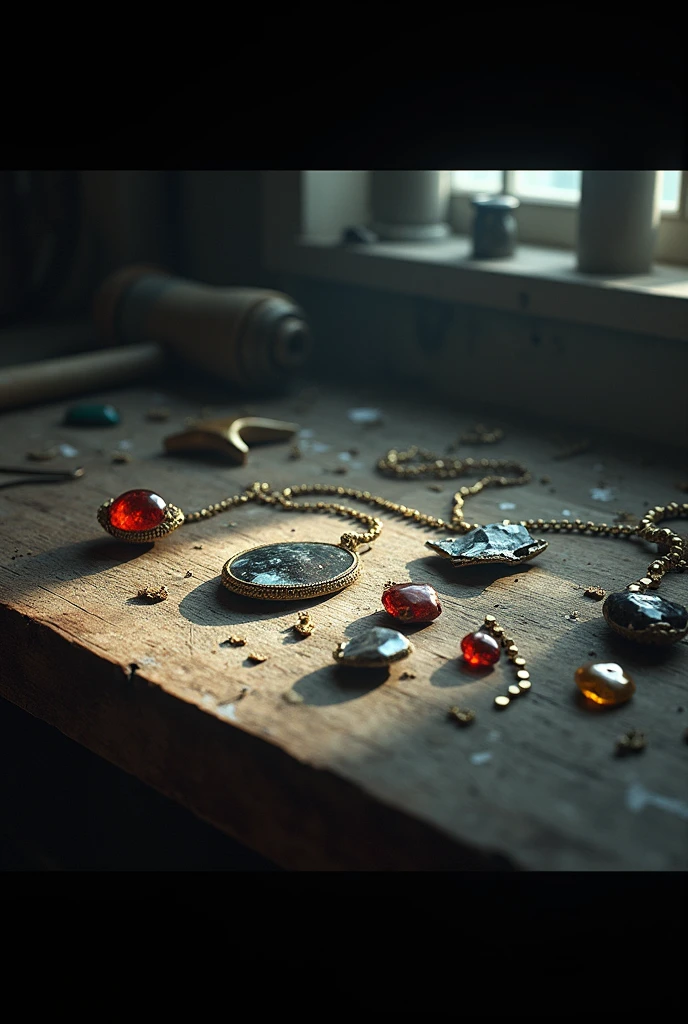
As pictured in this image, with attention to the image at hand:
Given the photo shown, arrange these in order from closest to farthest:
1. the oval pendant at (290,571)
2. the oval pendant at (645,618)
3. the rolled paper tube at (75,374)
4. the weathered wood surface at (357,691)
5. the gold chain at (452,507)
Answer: the weathered wood surface at (357,691) < the oval pendant at (645,618) < the oval pendant at (290,571) < the gold chain at (452,507) < the rolled paper tube at (75,374)

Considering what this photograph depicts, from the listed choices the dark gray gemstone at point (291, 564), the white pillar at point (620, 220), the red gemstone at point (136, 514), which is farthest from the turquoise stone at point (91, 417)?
the white pillar at point (620, 220)

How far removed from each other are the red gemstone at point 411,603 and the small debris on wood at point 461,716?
0.62ft

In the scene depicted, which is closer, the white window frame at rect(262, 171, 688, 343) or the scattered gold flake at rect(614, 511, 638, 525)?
the scattered gold flake at rect(614, 511, 638, 525)

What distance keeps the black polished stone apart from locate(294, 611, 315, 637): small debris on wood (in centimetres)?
33

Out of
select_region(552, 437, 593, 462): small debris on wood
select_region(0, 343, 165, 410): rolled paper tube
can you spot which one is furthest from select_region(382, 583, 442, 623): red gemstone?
select_region(0, 343, 165, 410): rolled paper tube

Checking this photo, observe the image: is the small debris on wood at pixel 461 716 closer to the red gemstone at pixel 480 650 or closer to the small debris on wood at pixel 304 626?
the red gemstone at pixel 480 650

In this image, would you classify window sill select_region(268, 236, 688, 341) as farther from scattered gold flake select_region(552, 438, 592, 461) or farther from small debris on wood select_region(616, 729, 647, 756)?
small debris on wood select_region(616, 729, 647, 756)

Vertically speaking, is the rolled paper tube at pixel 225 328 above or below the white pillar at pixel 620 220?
below

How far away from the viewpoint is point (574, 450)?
1806 millimetres

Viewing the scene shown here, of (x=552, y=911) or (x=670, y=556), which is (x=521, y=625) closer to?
(x=670, y=556)

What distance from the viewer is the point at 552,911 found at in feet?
2.93

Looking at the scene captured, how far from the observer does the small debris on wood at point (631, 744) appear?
978mm

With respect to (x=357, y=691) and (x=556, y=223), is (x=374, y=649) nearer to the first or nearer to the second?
(x=357, y=691)

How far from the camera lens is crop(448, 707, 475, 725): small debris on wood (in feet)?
3.37
